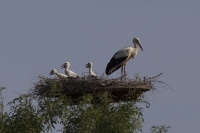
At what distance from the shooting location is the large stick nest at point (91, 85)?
1493cm

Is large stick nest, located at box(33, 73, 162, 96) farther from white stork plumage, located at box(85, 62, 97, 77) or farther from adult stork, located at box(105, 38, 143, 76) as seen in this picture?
adult stork, located at box(105, 38, 143, 76)

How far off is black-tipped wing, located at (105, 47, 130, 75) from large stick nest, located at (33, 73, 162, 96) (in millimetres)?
2739

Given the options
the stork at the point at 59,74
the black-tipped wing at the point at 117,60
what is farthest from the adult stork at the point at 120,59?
the stork at the point at 59,74

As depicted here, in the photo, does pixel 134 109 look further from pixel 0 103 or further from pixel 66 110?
pixel 0 103

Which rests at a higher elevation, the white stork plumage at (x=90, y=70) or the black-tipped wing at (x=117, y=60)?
the black-tipped wing at (x=117, y=60)

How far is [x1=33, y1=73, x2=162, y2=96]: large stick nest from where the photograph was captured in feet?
49.0

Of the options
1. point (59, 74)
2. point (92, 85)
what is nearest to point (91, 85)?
point (92, 85)

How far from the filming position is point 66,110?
1356cm

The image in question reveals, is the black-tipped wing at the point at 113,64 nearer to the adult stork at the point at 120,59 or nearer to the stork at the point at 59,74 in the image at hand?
the adult stork at the point at 120,59

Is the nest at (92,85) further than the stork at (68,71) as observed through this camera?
No

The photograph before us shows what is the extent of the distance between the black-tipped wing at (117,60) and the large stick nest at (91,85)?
274 cm

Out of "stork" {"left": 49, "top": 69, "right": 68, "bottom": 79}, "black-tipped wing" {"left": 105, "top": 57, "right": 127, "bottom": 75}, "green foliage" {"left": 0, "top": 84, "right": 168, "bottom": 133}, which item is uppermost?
"black-tipped wing" {"left": 105, "top": 57, "right": 127, "bottom": 75}

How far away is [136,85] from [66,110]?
1.99 metres

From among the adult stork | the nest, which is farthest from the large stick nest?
the adult stork
